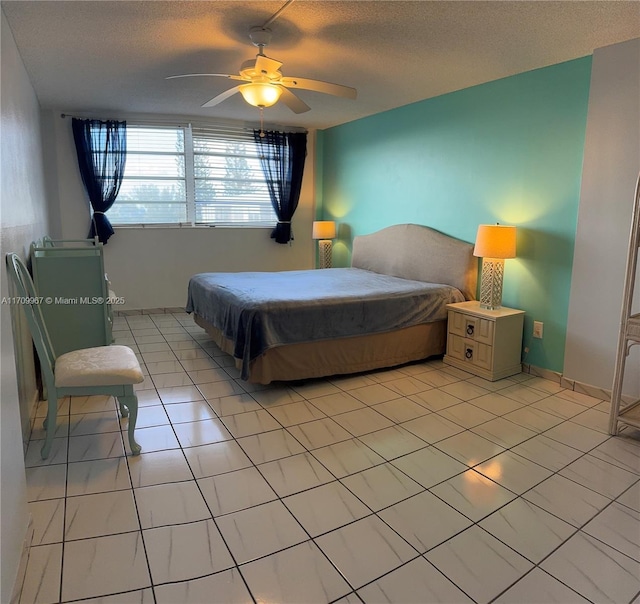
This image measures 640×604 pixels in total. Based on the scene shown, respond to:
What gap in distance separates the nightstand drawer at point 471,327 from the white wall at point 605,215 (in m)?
0.59

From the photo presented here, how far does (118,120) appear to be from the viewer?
5.50 m

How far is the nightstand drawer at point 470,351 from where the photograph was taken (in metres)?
3.70

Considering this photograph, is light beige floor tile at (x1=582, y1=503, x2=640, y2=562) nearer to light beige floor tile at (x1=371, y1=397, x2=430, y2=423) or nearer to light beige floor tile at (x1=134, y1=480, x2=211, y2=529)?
light beige floor tile at (x1=371, y1=397, x2=430, y2=423)

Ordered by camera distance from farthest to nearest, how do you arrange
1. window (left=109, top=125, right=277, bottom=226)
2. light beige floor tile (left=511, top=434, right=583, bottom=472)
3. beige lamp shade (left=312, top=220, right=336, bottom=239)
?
1. beige lamp shade (left=312, top=220, right=336, bottom=239)
2. window (left=109, top=125, right=277, bottom=226)
3. light beige floor tile (left=511, top=434, right=583, bottom=472)

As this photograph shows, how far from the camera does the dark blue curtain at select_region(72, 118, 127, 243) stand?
535 cm

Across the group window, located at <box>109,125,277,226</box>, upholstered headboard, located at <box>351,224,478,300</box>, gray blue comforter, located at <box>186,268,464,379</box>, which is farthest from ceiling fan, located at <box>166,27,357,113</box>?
window, located at <box>109,125,277,226</box>

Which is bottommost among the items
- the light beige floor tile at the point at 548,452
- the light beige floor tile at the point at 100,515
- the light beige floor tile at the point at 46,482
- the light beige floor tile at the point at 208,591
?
the light beige floor tile at the point at 208,591

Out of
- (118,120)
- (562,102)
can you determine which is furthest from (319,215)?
(562,102)

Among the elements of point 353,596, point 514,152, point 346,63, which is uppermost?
point 346,63

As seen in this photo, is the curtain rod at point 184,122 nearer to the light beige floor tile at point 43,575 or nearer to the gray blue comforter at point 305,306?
the gray blue comforter at point 305,306

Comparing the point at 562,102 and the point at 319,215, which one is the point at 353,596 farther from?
the point at 319,215

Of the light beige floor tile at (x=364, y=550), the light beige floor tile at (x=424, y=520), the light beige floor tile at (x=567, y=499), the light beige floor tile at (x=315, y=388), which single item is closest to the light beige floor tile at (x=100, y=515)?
the light beige floor tile at (x=364, y=550)

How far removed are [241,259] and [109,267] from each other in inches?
66.1

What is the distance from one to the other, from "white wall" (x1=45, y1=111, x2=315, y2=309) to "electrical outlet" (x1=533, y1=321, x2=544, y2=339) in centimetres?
373
